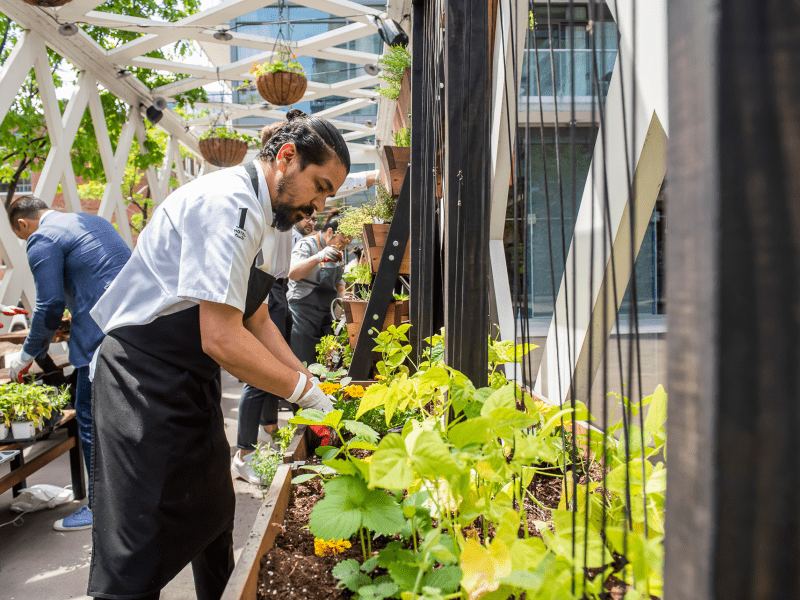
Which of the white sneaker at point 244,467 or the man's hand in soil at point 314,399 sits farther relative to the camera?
the white sneaker at point 244,467

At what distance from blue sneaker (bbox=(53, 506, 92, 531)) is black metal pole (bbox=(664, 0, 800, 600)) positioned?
3.22 meters

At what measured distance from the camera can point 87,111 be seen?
625cm

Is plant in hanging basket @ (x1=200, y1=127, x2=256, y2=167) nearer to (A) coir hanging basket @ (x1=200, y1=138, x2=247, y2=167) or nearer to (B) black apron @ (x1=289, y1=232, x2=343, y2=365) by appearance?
(A) coir hanging basket @ (x1=200, y1=138, x2=247, y2=167)

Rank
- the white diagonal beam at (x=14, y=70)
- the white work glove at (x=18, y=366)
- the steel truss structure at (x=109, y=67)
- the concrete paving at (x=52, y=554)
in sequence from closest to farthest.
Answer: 1. the concrete paving at (x=52, y=554)
2. the white work glove at (x=18, y=366)
3. the white diagonal beam at (x=14, y=70)
4. the steel truss structure at (x=109, y=67)

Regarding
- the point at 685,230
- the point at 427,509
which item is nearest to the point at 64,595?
the point at 427,509

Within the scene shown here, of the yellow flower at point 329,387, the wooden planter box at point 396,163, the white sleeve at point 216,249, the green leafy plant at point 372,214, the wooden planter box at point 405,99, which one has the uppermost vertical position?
the wooden planter box at point 405,99

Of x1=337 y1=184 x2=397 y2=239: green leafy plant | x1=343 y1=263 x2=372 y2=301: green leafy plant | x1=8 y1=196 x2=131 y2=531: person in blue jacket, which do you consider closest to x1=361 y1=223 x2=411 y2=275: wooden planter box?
x1=337 y1=184 x2=397 y2=239: green leafy plant

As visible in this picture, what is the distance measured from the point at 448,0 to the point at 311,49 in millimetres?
4857

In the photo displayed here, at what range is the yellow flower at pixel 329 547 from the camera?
1.06 meters

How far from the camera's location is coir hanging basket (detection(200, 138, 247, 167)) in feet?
21.6

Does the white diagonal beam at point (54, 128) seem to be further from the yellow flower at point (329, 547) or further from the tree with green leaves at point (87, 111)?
the yellow flower at point (329, 547)

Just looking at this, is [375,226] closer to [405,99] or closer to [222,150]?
[405,99]

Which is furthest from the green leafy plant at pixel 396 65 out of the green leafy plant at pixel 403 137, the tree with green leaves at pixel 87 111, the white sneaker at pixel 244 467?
the tree with green leaves at pixel 87 111

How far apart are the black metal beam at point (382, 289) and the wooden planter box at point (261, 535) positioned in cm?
96
